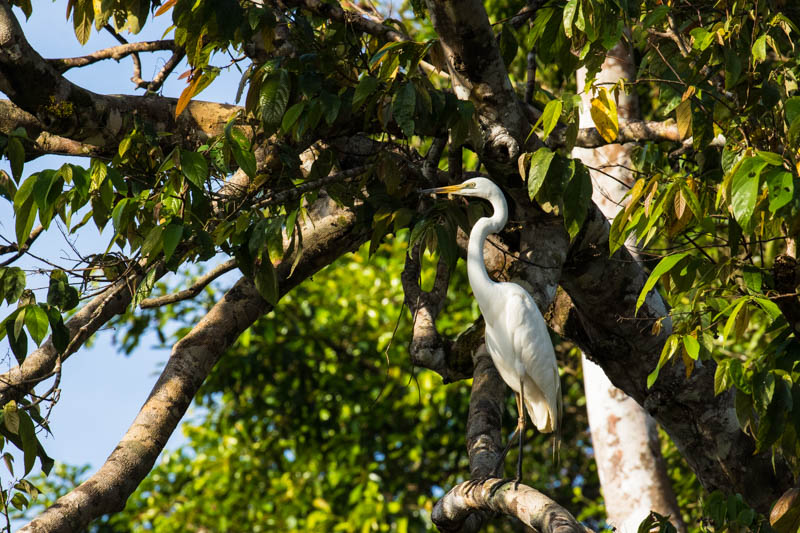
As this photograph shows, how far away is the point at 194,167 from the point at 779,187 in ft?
4.77

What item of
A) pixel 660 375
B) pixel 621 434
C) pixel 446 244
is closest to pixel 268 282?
pixel 446 244

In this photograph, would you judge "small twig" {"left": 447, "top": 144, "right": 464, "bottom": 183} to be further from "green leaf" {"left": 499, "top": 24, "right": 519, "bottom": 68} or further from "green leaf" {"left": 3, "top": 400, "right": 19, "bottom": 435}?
"green leaf" {"left": 3, "top": 400, "right": 19, "bottom": 435}

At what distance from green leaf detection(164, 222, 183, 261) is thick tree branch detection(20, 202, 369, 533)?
87cm

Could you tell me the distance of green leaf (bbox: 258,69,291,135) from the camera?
2551 mm

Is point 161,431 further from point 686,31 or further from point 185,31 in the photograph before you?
point 686,31

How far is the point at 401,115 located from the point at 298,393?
4.55m

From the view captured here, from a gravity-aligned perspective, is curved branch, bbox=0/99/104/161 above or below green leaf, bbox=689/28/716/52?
above

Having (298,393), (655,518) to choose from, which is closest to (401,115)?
(655,518)

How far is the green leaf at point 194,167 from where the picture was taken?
2365 millimetres

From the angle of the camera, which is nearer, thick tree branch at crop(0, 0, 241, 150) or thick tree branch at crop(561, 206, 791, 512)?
thick tree branch at crop(0, 0, 241, 150)

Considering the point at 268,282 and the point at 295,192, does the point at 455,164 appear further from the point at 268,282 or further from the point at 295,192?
the point at 268,282

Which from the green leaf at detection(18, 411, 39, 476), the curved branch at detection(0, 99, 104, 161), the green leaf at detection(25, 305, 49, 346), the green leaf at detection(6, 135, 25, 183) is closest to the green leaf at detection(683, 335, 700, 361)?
the green leaf at detection(25, 305, 49, 346)

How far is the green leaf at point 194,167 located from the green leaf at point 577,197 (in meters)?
0.98

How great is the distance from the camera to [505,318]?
298 centimetres
